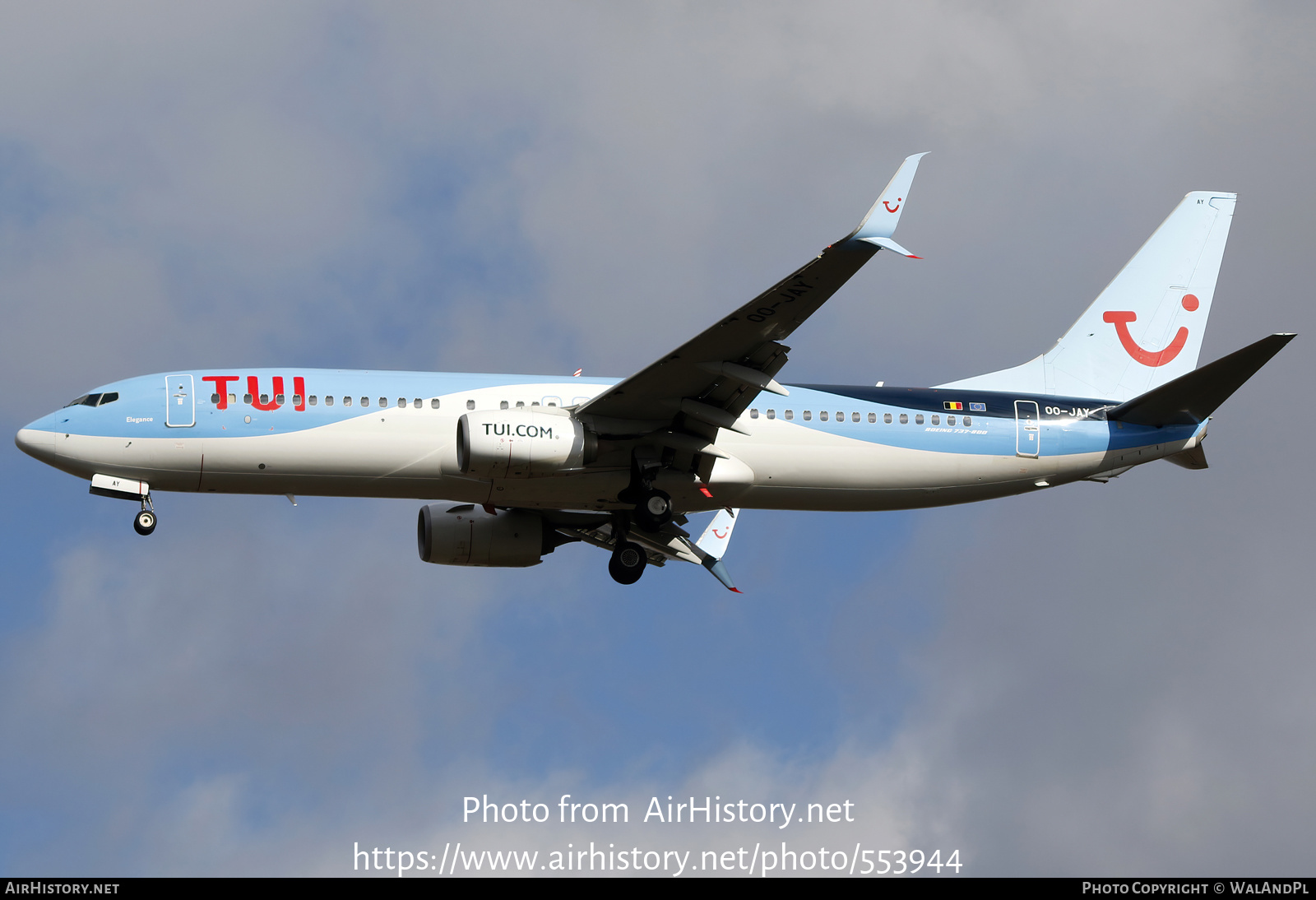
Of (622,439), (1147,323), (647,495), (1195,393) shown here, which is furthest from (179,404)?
(1147,323)

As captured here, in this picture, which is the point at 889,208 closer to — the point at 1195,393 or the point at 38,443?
the point at 1195,393

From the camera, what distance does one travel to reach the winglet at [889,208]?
985 inches

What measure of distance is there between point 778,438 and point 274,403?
11146mm

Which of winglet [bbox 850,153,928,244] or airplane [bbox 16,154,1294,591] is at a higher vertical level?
winglet [bbox 850,153,928,244]

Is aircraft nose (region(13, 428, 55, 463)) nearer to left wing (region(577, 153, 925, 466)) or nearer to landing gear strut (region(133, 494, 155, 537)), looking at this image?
landing gear strut (region(133, 494, 155, 537))

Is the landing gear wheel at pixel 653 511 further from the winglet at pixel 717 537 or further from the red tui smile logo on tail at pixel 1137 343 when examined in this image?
the red tui smile logo on tail at pixel 1137 343

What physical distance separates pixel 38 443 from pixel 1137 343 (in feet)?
88.9

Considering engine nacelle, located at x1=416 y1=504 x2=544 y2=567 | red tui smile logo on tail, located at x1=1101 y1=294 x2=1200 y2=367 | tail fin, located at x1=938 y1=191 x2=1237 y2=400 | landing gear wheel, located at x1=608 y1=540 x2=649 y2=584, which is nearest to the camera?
landing gear wheel, located at x1=608 y1=540 x2=649 y2=584

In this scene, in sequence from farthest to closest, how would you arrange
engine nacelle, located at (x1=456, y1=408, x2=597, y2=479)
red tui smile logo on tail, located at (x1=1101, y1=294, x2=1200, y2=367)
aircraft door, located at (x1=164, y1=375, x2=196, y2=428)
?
1. red tui smile logo on tail, located at (x1=1101, y1=294, x2=1200, y2=367)
2. aircraft door, located at (x1=164, y1=375, x2=196, y2=428)
3. engine nacelle, located at (x1=456, y1=408, x2=597, y2=479)

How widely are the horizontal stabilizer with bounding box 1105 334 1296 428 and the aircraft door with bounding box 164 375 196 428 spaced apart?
21132 millimetres

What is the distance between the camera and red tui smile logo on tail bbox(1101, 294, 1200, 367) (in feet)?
127

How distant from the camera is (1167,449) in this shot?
3509 centimetres

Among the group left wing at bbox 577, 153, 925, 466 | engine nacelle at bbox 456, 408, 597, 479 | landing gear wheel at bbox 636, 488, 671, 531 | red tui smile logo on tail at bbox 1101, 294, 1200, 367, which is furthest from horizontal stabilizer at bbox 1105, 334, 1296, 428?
engine nacelle at bbox 456, 408, 597, 479

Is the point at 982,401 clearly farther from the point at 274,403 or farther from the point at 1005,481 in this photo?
the point at 274,403
